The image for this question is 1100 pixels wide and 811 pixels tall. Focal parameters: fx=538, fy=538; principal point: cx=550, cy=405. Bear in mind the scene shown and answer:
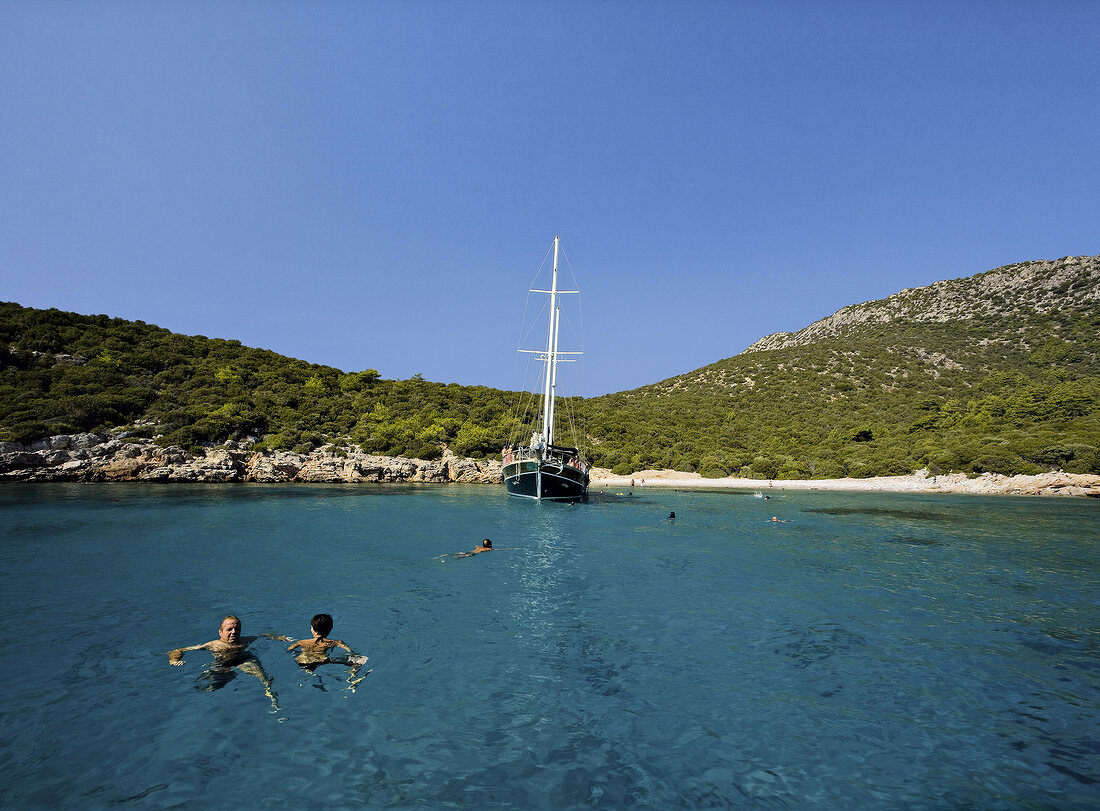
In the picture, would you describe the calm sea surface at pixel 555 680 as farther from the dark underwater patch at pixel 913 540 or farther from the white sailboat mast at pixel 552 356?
the white sailboat mast at pixel 552 356

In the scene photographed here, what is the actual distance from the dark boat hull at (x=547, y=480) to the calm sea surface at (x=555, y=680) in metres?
16.9

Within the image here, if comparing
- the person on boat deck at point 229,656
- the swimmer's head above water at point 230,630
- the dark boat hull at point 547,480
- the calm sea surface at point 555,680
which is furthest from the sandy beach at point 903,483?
the swimmer's head above water at point 230,630

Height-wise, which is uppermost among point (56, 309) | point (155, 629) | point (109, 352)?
point (56, 309)

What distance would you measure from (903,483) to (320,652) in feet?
186

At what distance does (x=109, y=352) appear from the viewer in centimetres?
5731

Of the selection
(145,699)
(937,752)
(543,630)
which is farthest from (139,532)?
(937,752)

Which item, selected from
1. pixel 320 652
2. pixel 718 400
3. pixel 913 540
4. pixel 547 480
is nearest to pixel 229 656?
pixel 320 652

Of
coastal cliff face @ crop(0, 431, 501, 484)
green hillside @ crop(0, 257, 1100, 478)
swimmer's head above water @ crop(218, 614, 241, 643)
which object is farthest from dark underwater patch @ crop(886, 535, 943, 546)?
coastal cliff face @ crop(0, 431, 501, 484)

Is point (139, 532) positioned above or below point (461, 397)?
below

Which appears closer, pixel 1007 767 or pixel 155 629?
pixel 1007 767

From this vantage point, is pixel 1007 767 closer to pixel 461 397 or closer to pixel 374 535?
pixel 374 535

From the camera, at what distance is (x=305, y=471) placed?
51.7m

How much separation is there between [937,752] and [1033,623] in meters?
7.72

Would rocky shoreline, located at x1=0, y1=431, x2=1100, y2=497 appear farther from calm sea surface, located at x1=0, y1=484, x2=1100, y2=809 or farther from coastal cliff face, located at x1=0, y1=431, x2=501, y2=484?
calm sea surface, located at x1=0, y1=484, x2=1100, y2=809
